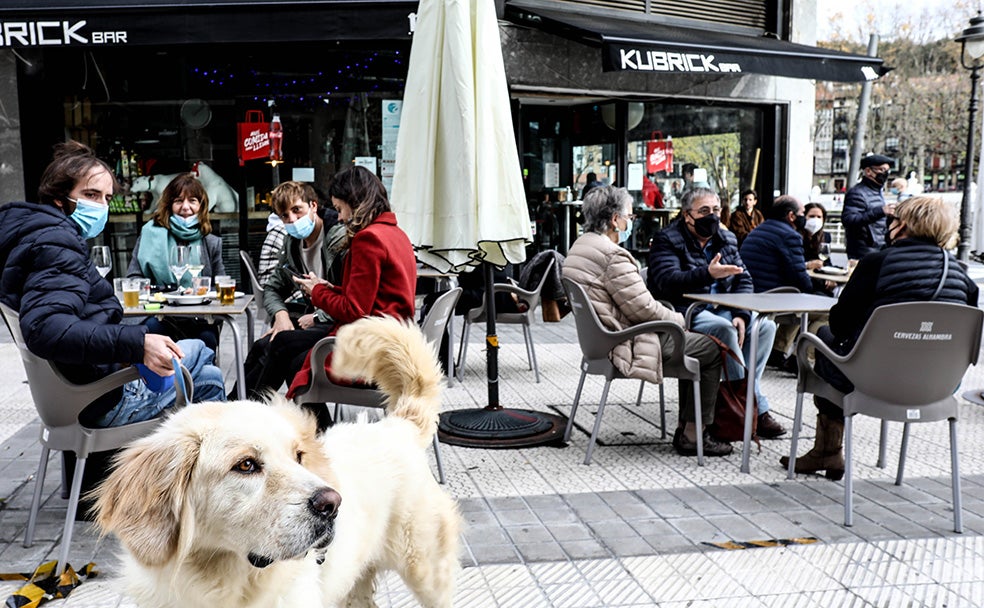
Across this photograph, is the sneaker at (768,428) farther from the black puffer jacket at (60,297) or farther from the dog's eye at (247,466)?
the dog's eye at (247,466)

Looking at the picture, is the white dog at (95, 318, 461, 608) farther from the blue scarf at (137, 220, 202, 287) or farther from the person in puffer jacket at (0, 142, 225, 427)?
the blue scarf at (137, 220, 202, 287)

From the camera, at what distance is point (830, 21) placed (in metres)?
35.3

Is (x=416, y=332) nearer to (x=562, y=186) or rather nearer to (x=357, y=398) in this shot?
(x=357, y=398)

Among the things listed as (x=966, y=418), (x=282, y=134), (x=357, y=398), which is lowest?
(x=966, y=418)

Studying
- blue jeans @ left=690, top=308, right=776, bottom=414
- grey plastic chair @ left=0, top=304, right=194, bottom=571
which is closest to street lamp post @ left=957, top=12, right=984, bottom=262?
blue jeans @ left=690, top=308, right=776, bottom=414

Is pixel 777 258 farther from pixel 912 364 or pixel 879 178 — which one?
pixel 912 364

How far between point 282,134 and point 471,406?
6.33 meters

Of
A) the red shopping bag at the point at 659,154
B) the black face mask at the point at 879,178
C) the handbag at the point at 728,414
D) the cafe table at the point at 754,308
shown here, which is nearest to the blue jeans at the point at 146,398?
the cafe table at the point at 754,308

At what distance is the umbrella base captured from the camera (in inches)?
208

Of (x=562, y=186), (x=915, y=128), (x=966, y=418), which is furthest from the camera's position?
(x=915, y=128)

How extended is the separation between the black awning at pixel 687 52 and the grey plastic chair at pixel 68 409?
283 inches

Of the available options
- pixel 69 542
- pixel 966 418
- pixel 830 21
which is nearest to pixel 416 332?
pixel 69 542

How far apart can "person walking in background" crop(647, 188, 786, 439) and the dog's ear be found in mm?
4363

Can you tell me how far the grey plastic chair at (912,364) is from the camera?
395 centimetres
